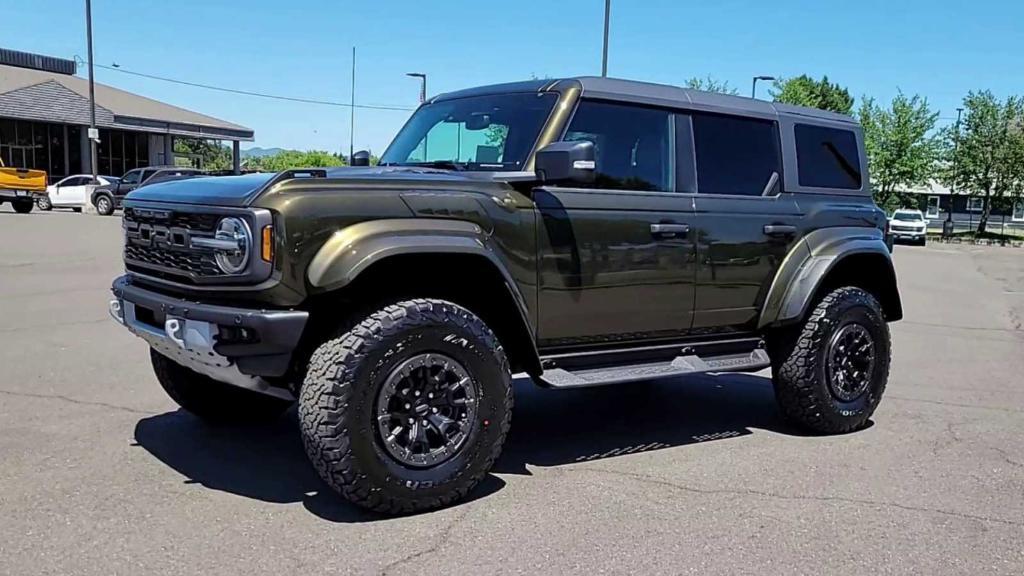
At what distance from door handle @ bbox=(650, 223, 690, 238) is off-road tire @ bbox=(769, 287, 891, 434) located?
1.20 meters

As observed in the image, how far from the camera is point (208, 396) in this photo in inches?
213

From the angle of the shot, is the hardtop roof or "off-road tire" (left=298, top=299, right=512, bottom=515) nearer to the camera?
"off-road tire" (left=298, top=299, right=512, bottom=515)

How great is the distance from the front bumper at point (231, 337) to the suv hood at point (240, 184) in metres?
0.48

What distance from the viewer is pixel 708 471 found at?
5047mm

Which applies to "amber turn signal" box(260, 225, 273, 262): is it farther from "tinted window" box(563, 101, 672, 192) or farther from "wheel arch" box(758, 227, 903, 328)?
"wheel arch" box(758, 227, 903, 328)

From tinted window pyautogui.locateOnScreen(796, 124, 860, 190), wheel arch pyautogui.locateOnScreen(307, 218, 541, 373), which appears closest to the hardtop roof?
tinted window pyautogui.locateOnScreen(796, 124, 860, 190)

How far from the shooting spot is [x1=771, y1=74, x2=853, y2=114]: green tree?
49.3 meters

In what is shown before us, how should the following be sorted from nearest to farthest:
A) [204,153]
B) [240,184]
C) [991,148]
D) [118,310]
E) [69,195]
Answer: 1. [240,184]
2. [118,310]
3. [69,195]
4. [991,148]
5. [204,153]

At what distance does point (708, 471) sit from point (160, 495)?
2.85 m

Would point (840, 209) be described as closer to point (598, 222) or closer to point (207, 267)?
point (598, 222)

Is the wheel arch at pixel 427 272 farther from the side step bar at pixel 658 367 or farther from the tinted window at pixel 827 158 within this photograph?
the tinted window at pixel 827 158

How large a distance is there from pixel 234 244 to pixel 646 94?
261cm

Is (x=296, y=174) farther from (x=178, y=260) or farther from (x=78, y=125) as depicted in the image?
(x=78, y=125)

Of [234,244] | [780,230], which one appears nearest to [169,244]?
[234,244]
